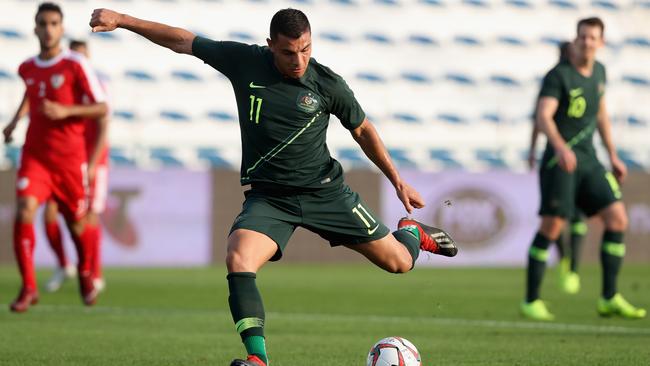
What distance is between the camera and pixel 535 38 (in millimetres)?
22703

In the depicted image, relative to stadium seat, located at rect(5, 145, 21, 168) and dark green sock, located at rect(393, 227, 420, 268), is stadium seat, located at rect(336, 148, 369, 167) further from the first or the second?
dark green sock, located at rect(393, 227, 420, 268)

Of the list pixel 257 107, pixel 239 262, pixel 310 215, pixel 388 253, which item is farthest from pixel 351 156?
pixel 239 262

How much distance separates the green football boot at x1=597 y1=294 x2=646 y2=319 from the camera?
375 inches

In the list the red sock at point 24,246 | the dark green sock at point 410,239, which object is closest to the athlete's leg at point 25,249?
the red sock at point 24,246

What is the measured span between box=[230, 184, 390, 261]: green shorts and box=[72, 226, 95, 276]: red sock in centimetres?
460

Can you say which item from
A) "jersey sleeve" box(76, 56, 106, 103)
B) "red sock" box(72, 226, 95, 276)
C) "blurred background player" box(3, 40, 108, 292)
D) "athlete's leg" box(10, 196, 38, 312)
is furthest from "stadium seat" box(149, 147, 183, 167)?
"athlete's leg" box(10, 196, 38, 312)

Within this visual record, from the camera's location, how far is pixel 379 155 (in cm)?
621

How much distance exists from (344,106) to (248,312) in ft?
3.82

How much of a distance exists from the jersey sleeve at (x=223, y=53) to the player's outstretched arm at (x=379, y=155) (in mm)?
677

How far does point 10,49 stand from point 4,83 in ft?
2.52

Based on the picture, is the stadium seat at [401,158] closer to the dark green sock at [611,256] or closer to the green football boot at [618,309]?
the dark green sock at [611,256]

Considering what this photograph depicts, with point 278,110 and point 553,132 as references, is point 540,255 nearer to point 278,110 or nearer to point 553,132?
point 553,132

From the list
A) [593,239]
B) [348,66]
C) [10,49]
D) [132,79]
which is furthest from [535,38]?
[10,49]

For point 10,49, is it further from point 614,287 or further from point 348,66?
point 614,287
